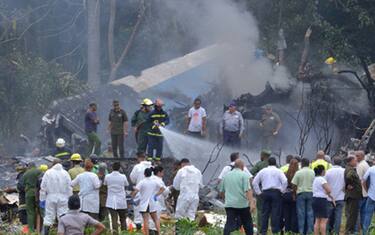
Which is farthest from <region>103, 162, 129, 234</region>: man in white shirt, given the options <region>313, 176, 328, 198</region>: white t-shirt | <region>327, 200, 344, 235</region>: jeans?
<region>327, 200, 344, 235</region>: jeans

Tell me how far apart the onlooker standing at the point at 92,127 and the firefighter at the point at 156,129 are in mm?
1905

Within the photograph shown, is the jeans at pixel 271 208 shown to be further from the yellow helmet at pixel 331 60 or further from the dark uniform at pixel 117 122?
the yellow helmet at pixel 331 60

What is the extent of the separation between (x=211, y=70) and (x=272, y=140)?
21.2 feet

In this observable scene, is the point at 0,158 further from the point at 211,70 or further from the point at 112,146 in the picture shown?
the point at 211,70

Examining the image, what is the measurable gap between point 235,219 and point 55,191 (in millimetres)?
3349

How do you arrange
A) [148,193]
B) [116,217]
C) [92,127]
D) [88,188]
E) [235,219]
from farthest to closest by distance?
[92,127]
[116,217]
[88,188]
[148,193]
[235,219]

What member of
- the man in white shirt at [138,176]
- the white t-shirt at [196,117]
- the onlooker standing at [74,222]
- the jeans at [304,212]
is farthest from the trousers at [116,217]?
the white t-shirt at [196,117]

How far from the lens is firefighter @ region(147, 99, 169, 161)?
24391 mm

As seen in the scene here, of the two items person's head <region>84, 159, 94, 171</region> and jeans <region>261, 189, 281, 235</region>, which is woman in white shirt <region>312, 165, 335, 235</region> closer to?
jeans <region>261, 189, 281, 235</region>

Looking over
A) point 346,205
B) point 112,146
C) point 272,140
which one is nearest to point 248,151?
point 272,140

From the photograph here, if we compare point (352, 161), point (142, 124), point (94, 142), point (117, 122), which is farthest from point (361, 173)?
point (94, 142)

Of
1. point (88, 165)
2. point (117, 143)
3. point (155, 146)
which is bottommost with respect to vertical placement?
point (88, 165)

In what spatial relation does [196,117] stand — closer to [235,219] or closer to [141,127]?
[141,127]

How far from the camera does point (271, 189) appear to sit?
63.2 feet
